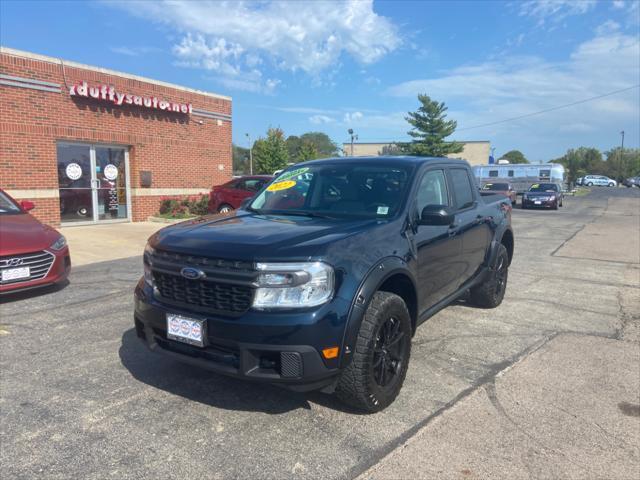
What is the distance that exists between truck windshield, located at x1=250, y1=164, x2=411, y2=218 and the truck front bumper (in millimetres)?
1295

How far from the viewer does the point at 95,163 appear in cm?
1407

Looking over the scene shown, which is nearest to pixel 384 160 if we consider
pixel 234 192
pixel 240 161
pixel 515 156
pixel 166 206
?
pixel 234 192

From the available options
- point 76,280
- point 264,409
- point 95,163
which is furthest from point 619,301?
point 95,163

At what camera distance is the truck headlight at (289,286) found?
9.33 feet

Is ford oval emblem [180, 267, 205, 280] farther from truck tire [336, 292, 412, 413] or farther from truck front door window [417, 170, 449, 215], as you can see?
truck front door window [417, 170, 449, 215]

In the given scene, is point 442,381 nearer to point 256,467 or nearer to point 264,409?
point 264,409

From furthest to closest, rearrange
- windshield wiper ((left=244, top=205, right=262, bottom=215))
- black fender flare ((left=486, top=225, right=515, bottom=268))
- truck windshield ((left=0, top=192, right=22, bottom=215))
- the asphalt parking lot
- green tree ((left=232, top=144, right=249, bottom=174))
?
green tree ((left=232, top=144, right=249, bottom=174)) → truck windshield ((left=0, top=192, right=22, bottom=215)) → black fender flare ((left=486, top=225, right=515, bottom=268)) → windshield wiper ((left=244, top=205, right=262, bottom=215)) → the asphalt parking lot

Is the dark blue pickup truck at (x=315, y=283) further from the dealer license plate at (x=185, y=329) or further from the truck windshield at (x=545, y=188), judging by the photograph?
the truck windshield at (x=545, y=188)

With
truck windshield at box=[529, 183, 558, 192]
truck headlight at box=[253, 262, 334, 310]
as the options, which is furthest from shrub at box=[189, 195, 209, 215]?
truck windshield at box=[529, 183, 558, 192]

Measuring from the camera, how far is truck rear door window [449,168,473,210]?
16.0ft

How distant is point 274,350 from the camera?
280 centimetres

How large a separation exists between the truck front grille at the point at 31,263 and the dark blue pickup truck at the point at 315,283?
3.07 m

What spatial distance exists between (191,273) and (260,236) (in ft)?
1.61

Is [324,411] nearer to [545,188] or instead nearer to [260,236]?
[260,236]
